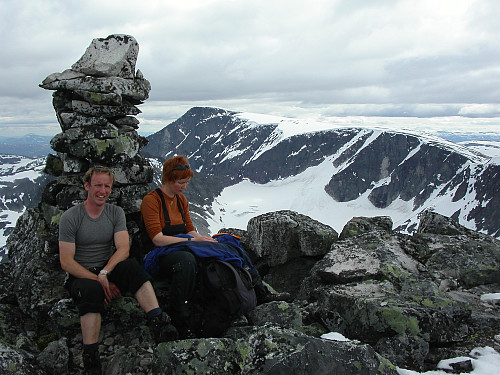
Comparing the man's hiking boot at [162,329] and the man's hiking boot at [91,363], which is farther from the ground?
the man's hiking boot at [162,329]

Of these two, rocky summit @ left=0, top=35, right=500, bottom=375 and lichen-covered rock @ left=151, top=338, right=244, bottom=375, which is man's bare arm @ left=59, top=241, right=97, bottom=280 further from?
lichen-covered rock @ left=151, top=338, right=244, bottom=375

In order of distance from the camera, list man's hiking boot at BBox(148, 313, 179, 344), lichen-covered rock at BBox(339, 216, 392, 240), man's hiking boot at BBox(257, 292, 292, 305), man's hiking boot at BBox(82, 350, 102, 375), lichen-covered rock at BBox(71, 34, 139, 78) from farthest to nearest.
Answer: lichen-covered rock at BBox(339, 216, 392, 240)
lichen-covered rock at BBox(71, 34, 139, 78)
man's hiking boot at BBox(257, 292, 292, 305)
man's hiking boot at BBox(148, 313, 179, 344)
man's hiking boot at BBox(82, 350, 102, 375)

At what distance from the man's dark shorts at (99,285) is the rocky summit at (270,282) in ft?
3.30

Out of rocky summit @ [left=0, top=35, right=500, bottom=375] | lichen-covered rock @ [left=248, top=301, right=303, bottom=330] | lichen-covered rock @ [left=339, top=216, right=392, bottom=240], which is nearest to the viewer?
rocky summit @ [left=0, top=35, right=500, bottom=375]

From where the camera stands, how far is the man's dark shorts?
7.50m

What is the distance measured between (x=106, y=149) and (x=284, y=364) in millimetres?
9090

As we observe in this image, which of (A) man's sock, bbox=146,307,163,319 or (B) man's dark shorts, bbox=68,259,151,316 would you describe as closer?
(B) man's dark shorts, bbox=68,259,151,316

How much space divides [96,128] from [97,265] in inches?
214

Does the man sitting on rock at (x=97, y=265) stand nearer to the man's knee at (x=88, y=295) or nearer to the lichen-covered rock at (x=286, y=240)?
the man's knee at (x=88, y=295)

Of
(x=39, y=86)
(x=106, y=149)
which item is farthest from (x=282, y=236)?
(x=39, y=86)

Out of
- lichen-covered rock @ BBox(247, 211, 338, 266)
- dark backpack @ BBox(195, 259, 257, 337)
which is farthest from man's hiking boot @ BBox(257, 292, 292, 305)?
lichen-covered rock @ BBox(247, 211, 338, 266)

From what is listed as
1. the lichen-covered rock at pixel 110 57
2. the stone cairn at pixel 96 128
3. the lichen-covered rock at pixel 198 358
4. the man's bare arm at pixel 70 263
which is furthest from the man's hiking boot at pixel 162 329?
the lichen-covered rock at pixel 110 57

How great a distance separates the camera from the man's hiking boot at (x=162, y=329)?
300 inches

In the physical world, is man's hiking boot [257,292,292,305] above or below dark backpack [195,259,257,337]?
below
